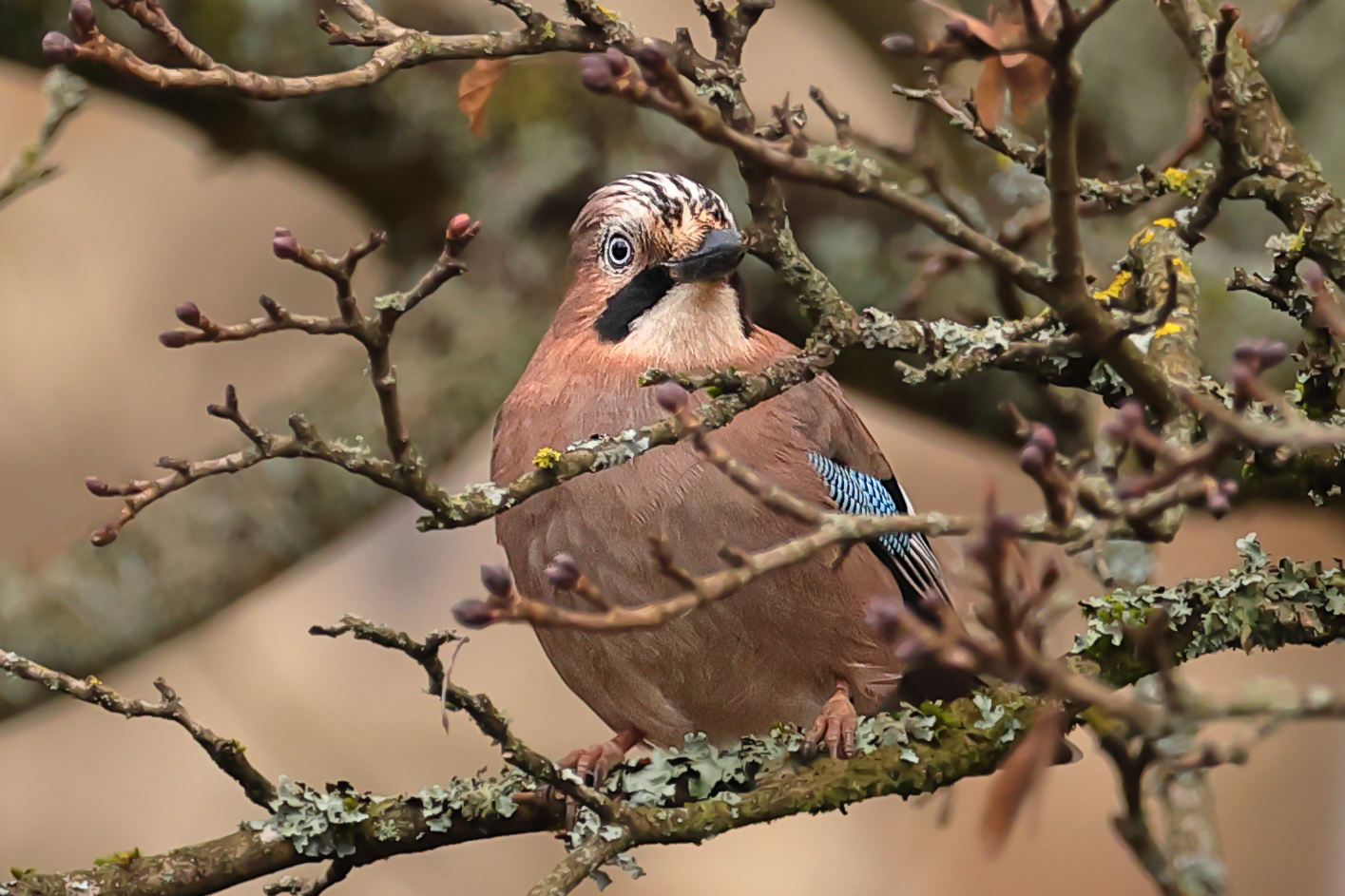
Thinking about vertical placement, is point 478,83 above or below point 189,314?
above

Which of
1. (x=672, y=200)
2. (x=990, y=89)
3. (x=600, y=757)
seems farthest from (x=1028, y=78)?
(x=600, y=757)

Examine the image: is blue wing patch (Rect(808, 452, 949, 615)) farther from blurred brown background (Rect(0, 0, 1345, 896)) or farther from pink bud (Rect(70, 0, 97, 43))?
blurred brown background (Rect(0, 0, 1345, 896))

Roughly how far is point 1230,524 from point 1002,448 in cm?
225

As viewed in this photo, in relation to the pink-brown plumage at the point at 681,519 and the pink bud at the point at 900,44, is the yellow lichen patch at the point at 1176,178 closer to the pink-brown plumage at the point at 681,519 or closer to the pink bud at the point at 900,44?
the pink-brown plumage at the point at 681,519

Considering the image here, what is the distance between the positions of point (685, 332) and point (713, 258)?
29 centimetres

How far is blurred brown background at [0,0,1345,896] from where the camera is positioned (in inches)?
283

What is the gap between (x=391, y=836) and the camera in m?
3.07

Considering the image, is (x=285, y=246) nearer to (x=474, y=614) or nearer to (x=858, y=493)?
(x=474, y=614)

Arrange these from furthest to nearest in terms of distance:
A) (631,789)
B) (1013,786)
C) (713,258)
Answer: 1. (713,258)
2. (631,789)
3. (1013,786)

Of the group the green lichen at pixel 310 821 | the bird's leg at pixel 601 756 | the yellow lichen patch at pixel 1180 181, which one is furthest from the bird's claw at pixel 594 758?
the yellow lichen patch at pixel 1180 181

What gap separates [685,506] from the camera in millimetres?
3564

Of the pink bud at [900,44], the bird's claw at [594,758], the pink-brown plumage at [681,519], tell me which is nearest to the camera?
the pink bud at [900,44]

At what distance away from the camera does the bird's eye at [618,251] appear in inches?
157

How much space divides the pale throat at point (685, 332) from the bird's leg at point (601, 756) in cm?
91
